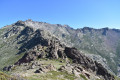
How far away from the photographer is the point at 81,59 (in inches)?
5177

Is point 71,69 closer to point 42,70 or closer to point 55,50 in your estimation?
point 42,70

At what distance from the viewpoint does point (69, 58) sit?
13338 centimetres

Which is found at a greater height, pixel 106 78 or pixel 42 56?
pixel 42 56

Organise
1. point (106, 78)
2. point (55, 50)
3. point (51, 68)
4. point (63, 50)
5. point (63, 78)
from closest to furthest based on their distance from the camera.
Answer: point (63, 78)
point (51, 68)
point (106, 78)
point (55, 50)
point (63, 50)

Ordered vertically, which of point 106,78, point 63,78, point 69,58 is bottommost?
point 106,78

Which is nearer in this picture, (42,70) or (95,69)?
(42,70)

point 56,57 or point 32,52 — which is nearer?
point 56,57

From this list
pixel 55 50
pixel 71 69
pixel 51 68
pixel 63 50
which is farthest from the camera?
pixel 63 50

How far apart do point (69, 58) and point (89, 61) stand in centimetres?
1948

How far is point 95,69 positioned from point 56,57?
3682 centimetres

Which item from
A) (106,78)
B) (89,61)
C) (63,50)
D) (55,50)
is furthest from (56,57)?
(106,78)

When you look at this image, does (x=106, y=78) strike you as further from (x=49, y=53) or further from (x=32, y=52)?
(x=32, y=52)

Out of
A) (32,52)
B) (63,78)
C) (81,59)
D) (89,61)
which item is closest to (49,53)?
(32,52)

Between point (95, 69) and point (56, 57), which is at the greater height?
point (56, 57)
